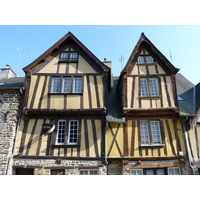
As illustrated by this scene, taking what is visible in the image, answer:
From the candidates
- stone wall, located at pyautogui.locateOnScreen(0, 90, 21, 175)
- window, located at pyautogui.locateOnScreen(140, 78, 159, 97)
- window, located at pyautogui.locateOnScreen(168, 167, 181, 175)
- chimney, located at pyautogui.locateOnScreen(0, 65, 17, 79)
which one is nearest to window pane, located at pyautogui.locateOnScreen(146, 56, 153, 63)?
window, located at pyautogui.locateOnScreen(140, 78, 159, 97)

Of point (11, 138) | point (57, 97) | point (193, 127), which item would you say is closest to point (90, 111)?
point (57, 97)

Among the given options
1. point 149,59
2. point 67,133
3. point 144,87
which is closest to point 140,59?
point 149,59

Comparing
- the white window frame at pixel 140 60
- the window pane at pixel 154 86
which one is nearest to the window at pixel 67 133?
the window pane at pixel 154 86

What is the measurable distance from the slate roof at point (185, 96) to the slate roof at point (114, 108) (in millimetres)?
2968

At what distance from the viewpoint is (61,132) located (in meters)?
8.42

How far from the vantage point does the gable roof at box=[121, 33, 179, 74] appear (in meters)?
9.42

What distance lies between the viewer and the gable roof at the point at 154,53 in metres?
9.42

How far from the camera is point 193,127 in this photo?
8547mm

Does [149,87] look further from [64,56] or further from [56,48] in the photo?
[56,48]

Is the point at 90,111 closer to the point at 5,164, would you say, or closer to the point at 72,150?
the point at 72,150

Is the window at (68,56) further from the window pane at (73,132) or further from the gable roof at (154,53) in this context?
the window pane at (73,132)

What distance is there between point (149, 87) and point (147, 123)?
75.2 inches

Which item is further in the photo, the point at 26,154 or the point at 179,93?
the point at 179,93

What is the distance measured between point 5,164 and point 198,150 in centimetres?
868
